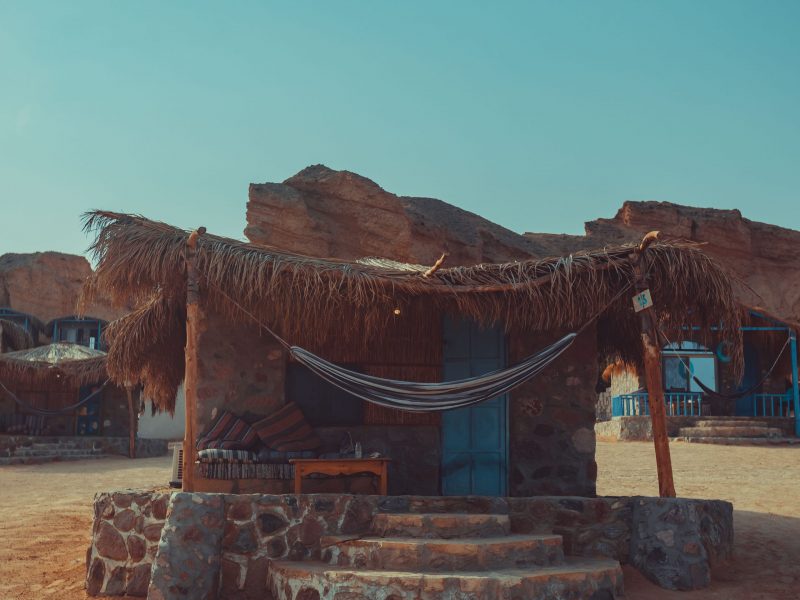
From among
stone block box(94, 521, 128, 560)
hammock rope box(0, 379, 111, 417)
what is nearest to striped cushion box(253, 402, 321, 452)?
stone block box(94, 521, 128, 560)

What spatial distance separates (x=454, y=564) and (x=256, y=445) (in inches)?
94.7

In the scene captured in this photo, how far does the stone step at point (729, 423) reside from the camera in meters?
14.3

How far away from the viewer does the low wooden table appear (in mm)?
6273

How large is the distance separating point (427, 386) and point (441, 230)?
637 inches

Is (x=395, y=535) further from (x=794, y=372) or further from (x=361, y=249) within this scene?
(x=361, y=249)

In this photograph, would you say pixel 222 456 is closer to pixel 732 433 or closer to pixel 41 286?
pixel 732 433

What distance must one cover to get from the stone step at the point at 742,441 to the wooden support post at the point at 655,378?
798 centimetres

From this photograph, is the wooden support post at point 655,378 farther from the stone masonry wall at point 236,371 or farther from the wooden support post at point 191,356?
the wooden support post at point 191,356

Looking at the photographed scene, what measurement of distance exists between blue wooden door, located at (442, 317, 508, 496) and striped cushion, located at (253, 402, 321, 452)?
1.21 meters

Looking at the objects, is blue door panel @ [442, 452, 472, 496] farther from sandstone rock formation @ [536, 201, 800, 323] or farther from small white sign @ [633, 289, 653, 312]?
sandstone rock formation @ [536, 201, 800, 323]

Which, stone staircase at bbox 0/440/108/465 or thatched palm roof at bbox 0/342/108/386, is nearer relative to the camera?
stone staircase at bbox 0/440/108/465

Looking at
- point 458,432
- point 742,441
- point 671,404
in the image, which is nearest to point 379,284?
point 458,432

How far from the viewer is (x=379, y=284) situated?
671 cm

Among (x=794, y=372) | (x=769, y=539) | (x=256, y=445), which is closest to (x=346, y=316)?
(x=256, y=445)
